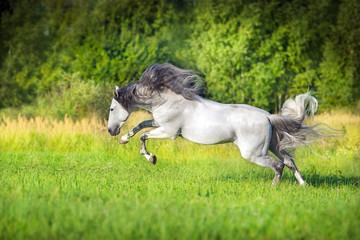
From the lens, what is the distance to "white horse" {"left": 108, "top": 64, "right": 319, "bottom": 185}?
7141 mm

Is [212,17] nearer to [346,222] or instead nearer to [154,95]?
[154,95]

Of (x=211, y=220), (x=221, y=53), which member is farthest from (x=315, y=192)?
(x=221, y=53)

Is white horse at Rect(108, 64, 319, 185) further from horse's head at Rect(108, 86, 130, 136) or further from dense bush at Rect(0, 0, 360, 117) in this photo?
dense bush at Rect(0, 0, 360, 117)

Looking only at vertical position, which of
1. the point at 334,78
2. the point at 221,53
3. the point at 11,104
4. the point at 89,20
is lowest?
the point at 11,104

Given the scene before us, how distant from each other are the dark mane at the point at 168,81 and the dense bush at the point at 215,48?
33.1ft

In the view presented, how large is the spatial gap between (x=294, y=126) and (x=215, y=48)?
45.3 feet

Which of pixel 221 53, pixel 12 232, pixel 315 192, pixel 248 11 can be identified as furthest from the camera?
pixel 248 11

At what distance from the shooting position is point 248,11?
21.9m

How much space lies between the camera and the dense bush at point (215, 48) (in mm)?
20344

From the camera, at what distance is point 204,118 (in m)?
7.15

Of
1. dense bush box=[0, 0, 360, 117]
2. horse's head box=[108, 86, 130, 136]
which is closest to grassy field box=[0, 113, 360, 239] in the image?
horse's head box=[108, 86, 130, 136]

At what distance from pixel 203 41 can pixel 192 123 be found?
15.5 metres

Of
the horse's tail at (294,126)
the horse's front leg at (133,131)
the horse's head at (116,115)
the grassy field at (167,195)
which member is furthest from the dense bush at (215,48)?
the horse's tail at (294,126)

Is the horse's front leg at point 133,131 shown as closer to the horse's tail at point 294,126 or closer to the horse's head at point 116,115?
the horse's head at point 116,115
